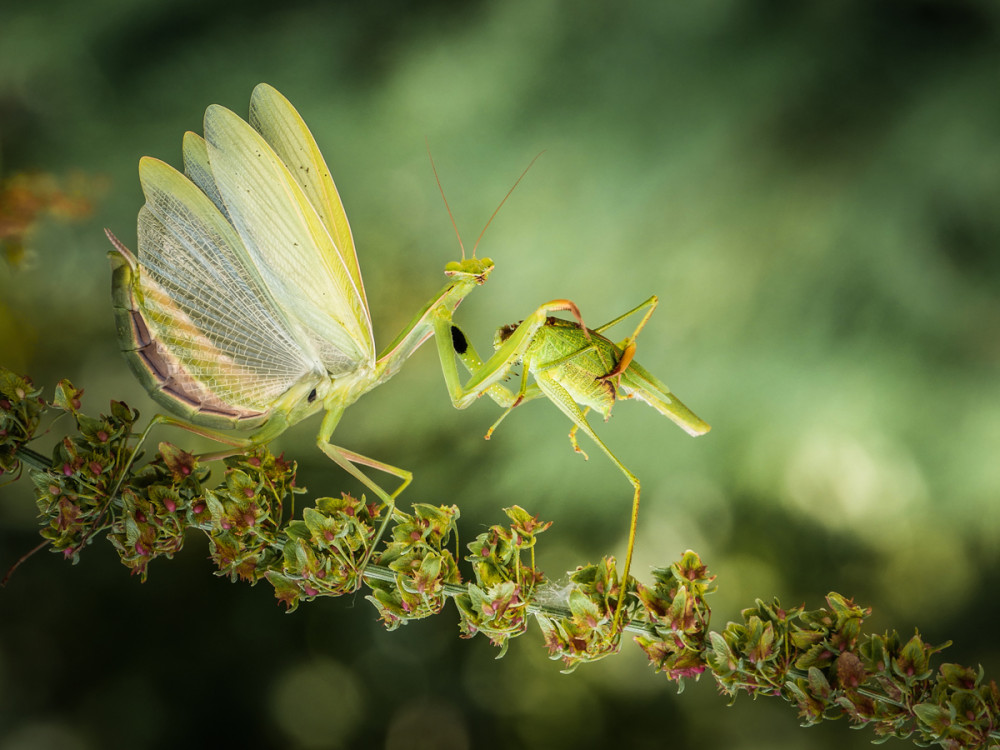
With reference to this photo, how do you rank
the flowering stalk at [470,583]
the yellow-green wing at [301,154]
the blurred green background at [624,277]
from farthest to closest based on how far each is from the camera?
the blurred green background at [624,277] < the yellow-green wing at [301,154] < the flowering stalk at [470,583]

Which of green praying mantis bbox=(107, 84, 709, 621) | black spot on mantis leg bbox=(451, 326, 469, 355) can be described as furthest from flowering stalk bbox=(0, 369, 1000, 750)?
black spot on mantis leg bbox=(451, 326, 469, 355)

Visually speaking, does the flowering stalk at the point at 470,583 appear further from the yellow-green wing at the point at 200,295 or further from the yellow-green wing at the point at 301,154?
the yellow-green wing at the point at 301,154

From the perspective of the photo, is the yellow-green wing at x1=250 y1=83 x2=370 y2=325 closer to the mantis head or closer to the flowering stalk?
the mantis head

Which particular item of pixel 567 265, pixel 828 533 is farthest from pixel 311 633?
pixel 828 533

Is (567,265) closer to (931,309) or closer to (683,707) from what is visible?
(931,309)

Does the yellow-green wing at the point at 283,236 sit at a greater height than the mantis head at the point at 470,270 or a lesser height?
lesser

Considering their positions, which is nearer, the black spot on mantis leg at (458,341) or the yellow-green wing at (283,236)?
the yellow-green wing at (283,236)

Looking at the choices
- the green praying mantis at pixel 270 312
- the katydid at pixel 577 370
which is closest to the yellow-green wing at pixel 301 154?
the green praying mantis at pixel 270 312
